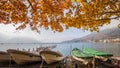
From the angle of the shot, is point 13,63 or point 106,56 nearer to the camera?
point 13,63

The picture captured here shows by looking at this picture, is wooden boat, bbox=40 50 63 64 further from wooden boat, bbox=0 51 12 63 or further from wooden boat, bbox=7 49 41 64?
wooden boat, bbox=0 51 12 63

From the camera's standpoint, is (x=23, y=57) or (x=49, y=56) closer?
(x=23, y=57)

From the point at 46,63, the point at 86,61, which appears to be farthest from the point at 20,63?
the point at 86,61

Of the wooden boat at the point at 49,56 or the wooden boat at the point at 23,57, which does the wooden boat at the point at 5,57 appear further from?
the wooden boat at the point at 49,56

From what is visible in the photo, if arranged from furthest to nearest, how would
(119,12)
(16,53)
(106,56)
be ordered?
1. (106,56)
2. (16,53)
3. (119,12)

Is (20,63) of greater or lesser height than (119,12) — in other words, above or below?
below

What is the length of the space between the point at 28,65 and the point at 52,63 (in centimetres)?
204

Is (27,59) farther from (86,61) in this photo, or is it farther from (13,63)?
(86,61)

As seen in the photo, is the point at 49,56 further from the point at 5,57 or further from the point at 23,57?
the point at 5,57

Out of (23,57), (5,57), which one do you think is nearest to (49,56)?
(23,57)

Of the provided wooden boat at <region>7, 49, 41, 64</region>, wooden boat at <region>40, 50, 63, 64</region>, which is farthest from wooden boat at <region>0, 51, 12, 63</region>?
wooden boat at <region>40, 50, 63, 64</region>

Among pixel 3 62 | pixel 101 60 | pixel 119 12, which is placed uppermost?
pixel 119 12

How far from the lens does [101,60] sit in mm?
22547

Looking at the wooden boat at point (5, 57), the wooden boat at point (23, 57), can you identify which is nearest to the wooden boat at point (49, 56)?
the wooden boat at point (23, 57)
